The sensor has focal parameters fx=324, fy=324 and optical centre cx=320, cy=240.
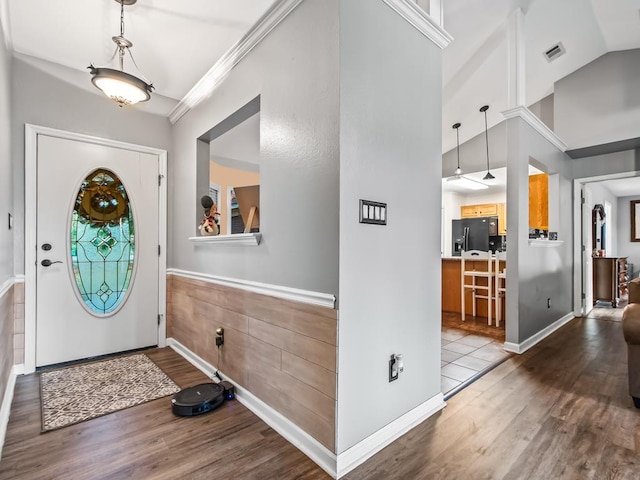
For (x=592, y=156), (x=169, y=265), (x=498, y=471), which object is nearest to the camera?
(x=498, y=471)

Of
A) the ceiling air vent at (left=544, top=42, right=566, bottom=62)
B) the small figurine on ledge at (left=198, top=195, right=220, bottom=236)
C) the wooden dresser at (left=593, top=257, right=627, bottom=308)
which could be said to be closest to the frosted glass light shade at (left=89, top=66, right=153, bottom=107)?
the small figurine on ledge at (left=198, top=195, right=220, bottom=236)

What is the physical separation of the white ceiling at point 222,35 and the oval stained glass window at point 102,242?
947 mm

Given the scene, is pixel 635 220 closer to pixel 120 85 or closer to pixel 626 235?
pixel 626 235

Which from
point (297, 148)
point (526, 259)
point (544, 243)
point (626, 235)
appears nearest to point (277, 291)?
point (297, 148)

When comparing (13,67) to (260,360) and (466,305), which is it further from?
(466,305)

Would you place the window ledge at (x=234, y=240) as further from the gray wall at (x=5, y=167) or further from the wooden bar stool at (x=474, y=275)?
the wooden bar stool at (x=474, y=275)

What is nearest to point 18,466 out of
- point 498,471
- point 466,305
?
point 498,471

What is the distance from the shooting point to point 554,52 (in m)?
4.23

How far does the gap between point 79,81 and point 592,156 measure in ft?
21.1

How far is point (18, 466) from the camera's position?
1557 millimetres

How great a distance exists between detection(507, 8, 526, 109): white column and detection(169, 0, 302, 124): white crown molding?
2.67 meters

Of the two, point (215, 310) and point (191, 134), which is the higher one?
point (191, 134)

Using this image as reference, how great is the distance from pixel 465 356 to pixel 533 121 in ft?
8.72

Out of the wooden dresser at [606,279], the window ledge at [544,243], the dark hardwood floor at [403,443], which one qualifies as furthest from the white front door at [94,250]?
the wooden dresser at [606,279]
